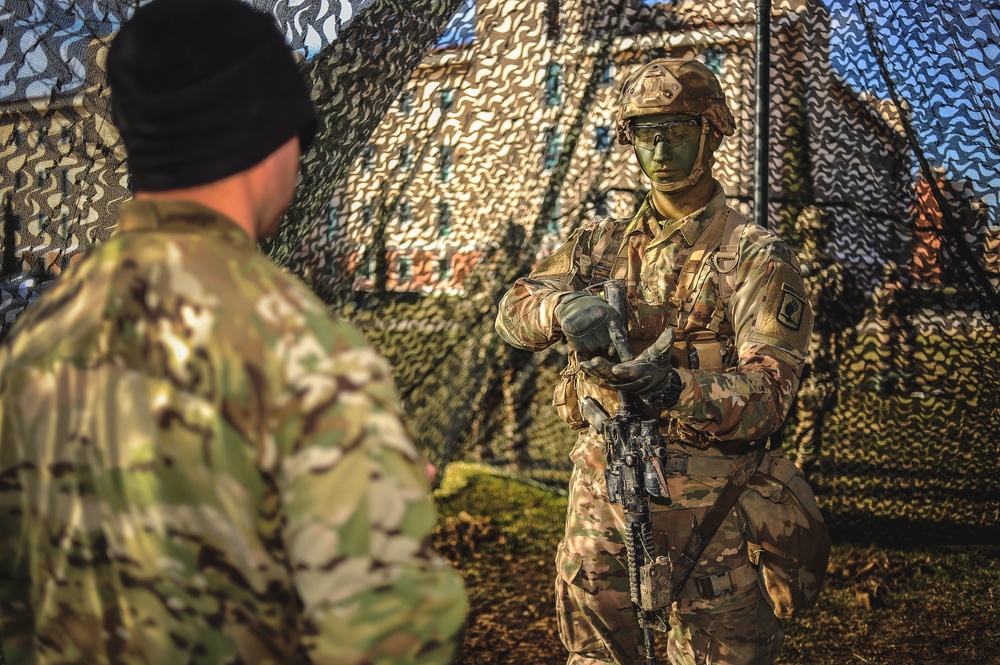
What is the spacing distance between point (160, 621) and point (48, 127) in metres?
1.93

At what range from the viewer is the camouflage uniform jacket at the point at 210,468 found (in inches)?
39.0

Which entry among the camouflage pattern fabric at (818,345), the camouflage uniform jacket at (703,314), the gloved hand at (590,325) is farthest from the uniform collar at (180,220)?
the camouflage pattern fabric at (818,345)

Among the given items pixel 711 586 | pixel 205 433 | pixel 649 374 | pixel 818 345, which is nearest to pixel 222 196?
pixel 205 433

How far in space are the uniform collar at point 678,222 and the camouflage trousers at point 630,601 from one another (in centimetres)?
68

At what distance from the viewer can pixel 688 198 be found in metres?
2.87

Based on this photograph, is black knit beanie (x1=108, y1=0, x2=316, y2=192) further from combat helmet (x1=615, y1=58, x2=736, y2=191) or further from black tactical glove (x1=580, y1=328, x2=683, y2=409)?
combat helmet (x1=615, y1=58, x2=736, y2=191)

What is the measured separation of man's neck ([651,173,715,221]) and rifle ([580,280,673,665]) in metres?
0.43

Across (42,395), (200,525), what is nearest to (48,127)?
(42,395)

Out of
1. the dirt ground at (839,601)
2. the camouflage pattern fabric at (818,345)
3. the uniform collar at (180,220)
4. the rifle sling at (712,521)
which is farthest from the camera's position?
the camouflage pattern fabric at (818,345)

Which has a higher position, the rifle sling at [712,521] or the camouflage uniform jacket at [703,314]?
the camouflage uniform jacket at [703,314]

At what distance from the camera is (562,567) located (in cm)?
286

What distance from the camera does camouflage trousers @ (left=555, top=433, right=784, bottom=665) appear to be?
2705 mm

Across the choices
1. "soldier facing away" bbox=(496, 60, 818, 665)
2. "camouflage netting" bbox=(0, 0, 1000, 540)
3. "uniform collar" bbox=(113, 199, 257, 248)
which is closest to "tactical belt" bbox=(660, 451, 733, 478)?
"soldier facing away" bbox=(496, 60, 818, 665)

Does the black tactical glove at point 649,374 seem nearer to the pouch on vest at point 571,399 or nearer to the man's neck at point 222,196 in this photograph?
the pouch on vest at point 571,399
